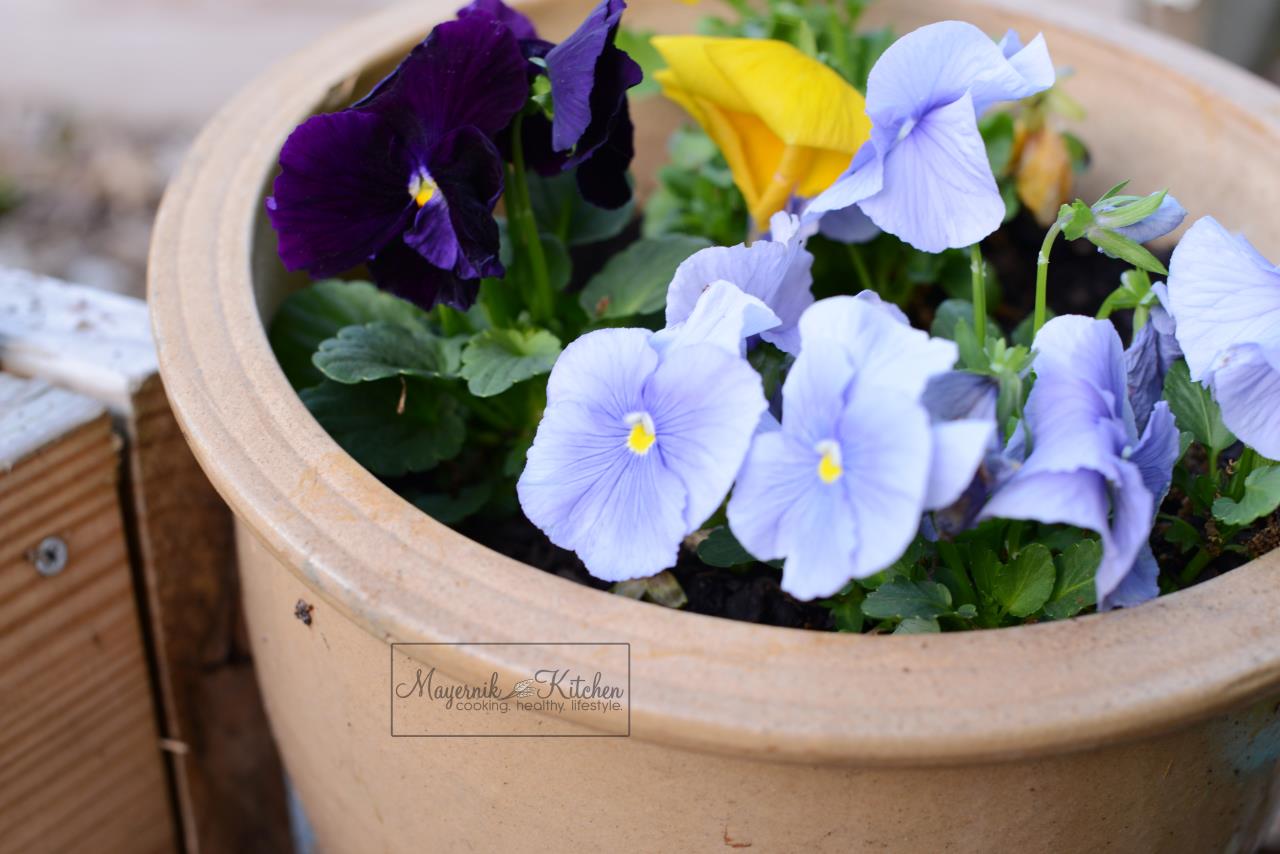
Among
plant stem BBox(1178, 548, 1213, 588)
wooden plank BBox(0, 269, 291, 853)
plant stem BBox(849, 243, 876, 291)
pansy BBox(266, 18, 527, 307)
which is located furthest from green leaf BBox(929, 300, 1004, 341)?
wooden plank BBox(0, 269, 291, 853)

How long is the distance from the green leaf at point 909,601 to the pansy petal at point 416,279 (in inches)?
11.2

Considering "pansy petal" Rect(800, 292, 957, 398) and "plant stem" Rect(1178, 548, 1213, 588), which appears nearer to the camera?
"pansy petal" Rect(800, 292, 957, 398)

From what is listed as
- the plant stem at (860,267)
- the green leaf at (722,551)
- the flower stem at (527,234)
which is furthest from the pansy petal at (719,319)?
the plant stem at (860,267)

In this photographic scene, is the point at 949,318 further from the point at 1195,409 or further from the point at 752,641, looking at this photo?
the point at 752,641

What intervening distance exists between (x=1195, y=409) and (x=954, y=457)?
242mm

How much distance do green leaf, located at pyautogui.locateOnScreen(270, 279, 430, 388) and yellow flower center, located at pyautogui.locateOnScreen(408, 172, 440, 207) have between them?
0.14m

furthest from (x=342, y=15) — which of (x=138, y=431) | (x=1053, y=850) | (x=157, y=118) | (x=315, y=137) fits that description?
(x=1053, y=850)

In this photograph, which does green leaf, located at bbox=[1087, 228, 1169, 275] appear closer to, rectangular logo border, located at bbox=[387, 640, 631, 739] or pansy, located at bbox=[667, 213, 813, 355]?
pansy, located at bbox=[667, 213, 813, 355]

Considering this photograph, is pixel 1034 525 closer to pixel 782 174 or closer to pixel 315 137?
pixel 782 174

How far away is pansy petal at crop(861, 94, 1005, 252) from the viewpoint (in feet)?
2.16

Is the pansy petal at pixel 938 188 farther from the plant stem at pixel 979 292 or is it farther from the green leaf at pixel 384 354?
the green leaf at pixel 384 354

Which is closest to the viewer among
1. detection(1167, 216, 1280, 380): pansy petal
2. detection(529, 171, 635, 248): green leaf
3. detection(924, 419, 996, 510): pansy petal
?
detection(924, 419, 996, 510): pansy petal

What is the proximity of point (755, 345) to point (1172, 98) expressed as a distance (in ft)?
1.77

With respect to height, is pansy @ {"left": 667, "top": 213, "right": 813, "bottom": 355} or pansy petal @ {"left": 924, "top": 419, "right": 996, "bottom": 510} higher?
pansy petal @ {"left": 924, "top": 419, "right": 996, "bottom": 510}
